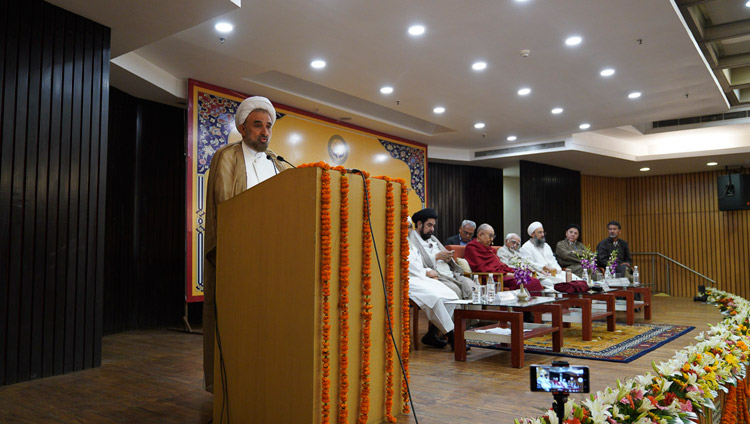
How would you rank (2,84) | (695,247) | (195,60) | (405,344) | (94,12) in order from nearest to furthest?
(405,344) < (2,84) < (94,12) < (195,60) < (695,247)

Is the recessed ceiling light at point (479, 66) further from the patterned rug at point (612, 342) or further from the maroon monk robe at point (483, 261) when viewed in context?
the patterned rug at point (612, 342)

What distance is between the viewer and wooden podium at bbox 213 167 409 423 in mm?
2123

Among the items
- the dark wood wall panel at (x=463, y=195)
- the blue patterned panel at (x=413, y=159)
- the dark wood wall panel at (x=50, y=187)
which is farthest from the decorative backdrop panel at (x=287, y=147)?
the dark wood wall panel at (x=50, y=187)

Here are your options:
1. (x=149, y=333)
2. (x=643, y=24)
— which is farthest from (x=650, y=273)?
(x=149, y=333)

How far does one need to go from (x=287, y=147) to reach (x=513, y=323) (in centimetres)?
430

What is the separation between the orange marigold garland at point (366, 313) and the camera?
234 centimetres

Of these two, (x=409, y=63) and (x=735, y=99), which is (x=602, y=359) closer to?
(x=409, y=63)

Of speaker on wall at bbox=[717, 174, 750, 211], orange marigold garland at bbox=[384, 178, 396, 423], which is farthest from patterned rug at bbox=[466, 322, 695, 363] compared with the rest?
speaker on wall at bbox=[717, 174, 750, 211]

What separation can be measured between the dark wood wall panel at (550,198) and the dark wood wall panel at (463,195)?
1165 millimetres

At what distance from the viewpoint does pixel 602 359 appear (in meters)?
4.34

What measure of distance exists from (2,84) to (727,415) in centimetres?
473

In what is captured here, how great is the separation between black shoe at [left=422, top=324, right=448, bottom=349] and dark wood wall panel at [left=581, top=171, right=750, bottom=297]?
9550mm

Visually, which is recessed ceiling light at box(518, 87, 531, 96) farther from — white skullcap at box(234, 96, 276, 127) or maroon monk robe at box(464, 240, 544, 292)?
white skullcap at box(234, 96, 276, 127)

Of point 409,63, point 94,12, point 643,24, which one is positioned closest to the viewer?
point 94,12
